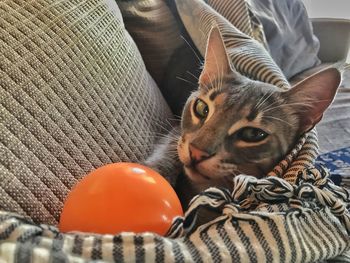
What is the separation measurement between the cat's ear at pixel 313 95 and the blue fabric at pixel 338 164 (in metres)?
0.24

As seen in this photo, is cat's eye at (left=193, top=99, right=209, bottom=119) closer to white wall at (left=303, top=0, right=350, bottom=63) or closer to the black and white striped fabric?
the black and white striped fabric

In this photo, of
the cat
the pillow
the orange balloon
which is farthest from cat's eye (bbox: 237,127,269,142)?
the pillow

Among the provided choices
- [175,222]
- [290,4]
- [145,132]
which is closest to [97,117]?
[145,132]

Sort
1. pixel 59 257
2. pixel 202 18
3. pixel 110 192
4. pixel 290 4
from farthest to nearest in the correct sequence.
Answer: pixel 290 4 → pixel 202 18 → pixel 110 192 → pixel 59 257

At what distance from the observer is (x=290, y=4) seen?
5.26 feet

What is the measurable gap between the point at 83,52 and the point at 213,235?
0.40 m

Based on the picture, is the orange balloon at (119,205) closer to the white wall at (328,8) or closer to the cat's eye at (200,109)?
the cat's eye at (200,109)

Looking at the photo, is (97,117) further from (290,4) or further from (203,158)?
(290,4)

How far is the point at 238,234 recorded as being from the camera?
15.9 inches

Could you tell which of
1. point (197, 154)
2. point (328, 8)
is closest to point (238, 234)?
point (197, 154)

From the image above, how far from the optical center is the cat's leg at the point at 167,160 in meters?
0.75

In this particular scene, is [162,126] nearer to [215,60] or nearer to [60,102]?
[215,60]

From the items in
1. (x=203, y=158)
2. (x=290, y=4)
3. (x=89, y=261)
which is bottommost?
(x=290, y=4)

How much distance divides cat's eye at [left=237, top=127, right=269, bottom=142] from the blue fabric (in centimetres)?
29
